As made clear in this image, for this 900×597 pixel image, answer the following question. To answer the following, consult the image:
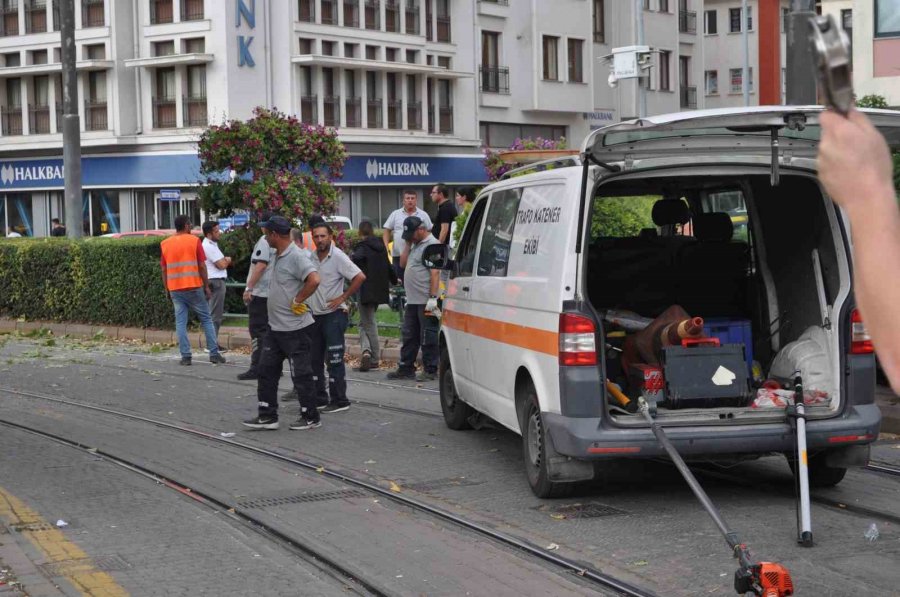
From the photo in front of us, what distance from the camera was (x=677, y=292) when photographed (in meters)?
9.52

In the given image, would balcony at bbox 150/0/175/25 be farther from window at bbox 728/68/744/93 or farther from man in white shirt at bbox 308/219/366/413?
man in white shirt at bbox 308/219/366/413

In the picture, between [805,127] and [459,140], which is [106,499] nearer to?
[805,127]

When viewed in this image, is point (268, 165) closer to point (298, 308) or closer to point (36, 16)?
point (298, 308)

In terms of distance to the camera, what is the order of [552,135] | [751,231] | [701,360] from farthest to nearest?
[552,135], [751,231], [701,360]

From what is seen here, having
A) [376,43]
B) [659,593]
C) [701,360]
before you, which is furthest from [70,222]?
[376,43]

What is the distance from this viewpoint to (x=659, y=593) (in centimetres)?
621

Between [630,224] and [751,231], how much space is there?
6285 millimetres

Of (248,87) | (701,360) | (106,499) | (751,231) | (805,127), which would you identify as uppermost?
(248,87)

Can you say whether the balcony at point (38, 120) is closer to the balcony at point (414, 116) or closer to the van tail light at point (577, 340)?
the balcony at point (414, 116)

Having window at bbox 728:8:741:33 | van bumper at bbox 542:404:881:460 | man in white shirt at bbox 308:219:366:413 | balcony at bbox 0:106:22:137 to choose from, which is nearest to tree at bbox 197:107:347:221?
man in white shirt at bbox 308:219:366:413

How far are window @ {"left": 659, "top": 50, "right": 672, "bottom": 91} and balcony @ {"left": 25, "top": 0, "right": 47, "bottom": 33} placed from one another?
2664 centimetres

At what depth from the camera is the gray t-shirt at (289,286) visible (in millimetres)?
11586

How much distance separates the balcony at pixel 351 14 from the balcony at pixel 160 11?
6250 mm

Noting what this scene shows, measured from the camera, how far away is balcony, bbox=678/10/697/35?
63591 millimetres
